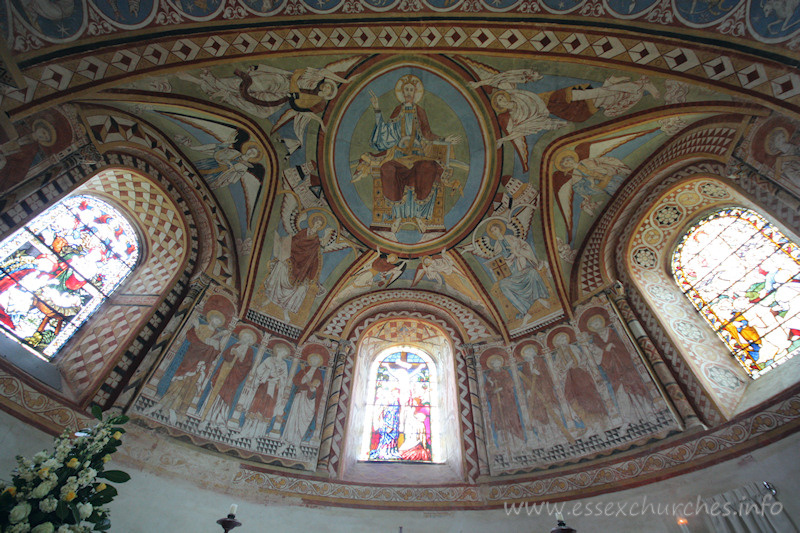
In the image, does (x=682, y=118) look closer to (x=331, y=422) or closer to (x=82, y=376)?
(x=331, y=422)

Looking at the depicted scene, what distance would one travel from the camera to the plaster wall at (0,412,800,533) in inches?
194

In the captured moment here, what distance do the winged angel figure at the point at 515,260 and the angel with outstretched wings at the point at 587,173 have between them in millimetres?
799

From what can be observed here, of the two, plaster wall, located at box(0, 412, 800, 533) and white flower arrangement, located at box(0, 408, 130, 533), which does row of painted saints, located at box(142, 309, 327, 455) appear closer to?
plaster wall, located at box(0, 412, 800, 533)

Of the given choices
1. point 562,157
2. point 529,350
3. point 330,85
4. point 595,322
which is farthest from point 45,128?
point 595,322

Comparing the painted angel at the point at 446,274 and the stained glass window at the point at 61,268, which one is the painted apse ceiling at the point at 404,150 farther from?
the stained glass window at the point at 61,268

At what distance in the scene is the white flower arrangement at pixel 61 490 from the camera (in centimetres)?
327

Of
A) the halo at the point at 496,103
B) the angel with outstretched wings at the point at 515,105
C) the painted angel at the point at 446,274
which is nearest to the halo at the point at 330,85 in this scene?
the angel with outstretched wings at the point at 515,105

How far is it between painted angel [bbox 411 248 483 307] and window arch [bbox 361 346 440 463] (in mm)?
1830

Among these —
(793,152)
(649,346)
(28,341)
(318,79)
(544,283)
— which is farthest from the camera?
(544,283)

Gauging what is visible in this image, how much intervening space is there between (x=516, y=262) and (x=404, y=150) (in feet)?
11.6

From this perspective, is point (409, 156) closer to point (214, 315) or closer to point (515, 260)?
point (515, 260)

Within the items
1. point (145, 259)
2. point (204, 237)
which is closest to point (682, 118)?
point (204, 237)

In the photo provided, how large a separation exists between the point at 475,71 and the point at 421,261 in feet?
14.3

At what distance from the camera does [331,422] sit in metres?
7.96
